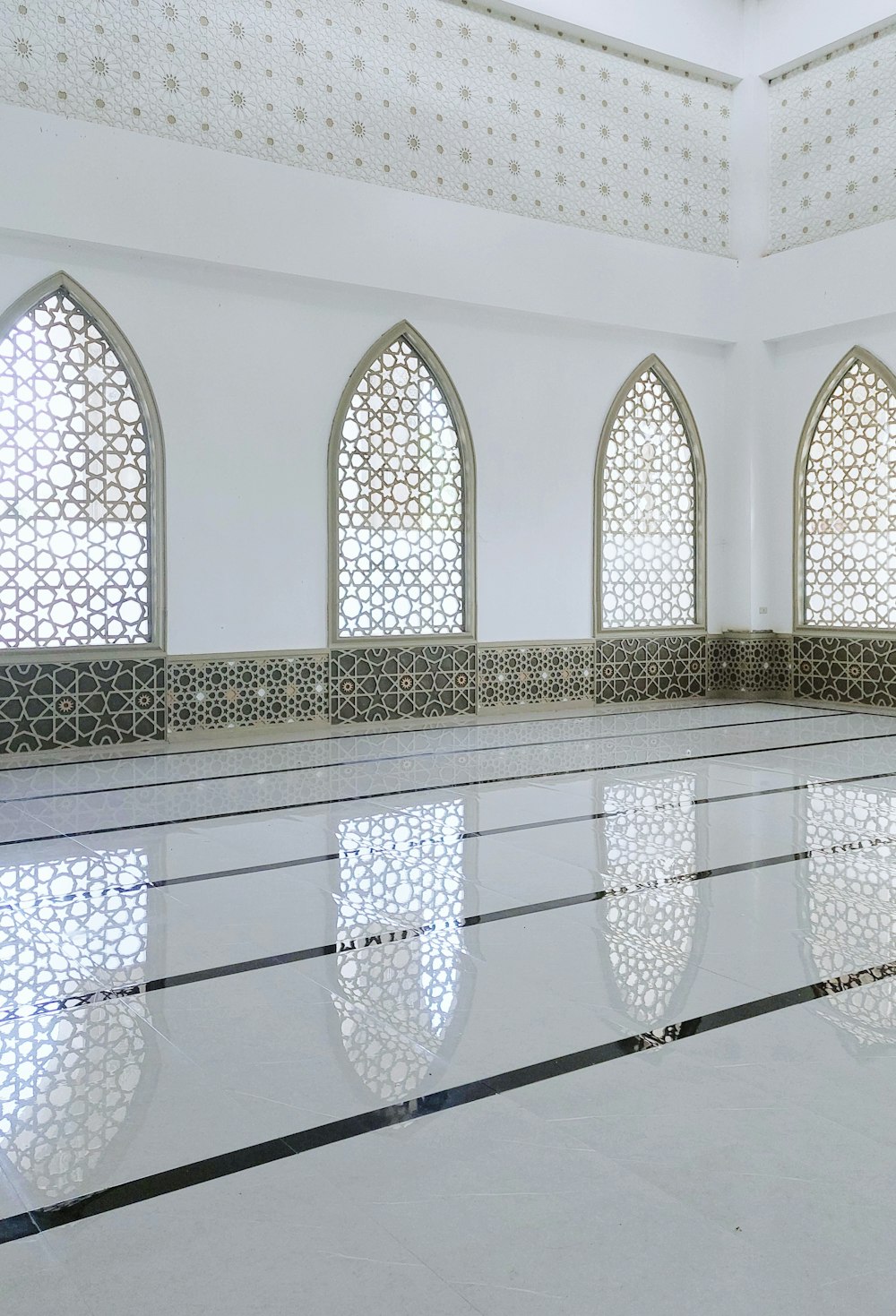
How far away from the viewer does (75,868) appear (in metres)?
2.92

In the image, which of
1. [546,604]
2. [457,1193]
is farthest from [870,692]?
[457,1193]

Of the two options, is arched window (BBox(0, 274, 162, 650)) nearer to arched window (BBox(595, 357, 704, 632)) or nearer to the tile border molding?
the tile border molding

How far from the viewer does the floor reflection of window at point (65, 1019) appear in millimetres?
1475

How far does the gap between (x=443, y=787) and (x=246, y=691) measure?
1.66 m

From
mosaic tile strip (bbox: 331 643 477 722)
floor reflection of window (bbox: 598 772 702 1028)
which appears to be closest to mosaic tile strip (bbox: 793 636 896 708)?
mosaic tile strip (bbox: 331 643 477 722)

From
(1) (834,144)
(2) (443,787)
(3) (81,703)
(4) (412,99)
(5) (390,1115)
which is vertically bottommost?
(5) (390,1115)

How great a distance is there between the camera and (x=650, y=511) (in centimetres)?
679

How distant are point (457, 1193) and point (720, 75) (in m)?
6.88

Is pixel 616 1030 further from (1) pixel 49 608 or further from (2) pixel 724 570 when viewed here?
(2) pixel 724 570

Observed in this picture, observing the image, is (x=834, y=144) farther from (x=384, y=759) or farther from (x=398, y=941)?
(x=398, y=941)

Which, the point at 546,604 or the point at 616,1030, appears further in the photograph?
the point at 546,604

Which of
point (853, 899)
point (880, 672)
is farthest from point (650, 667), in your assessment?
point (853, 899)

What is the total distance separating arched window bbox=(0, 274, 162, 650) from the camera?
15.6 feet

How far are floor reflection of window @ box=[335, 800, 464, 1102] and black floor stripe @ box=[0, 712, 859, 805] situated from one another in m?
0.91
